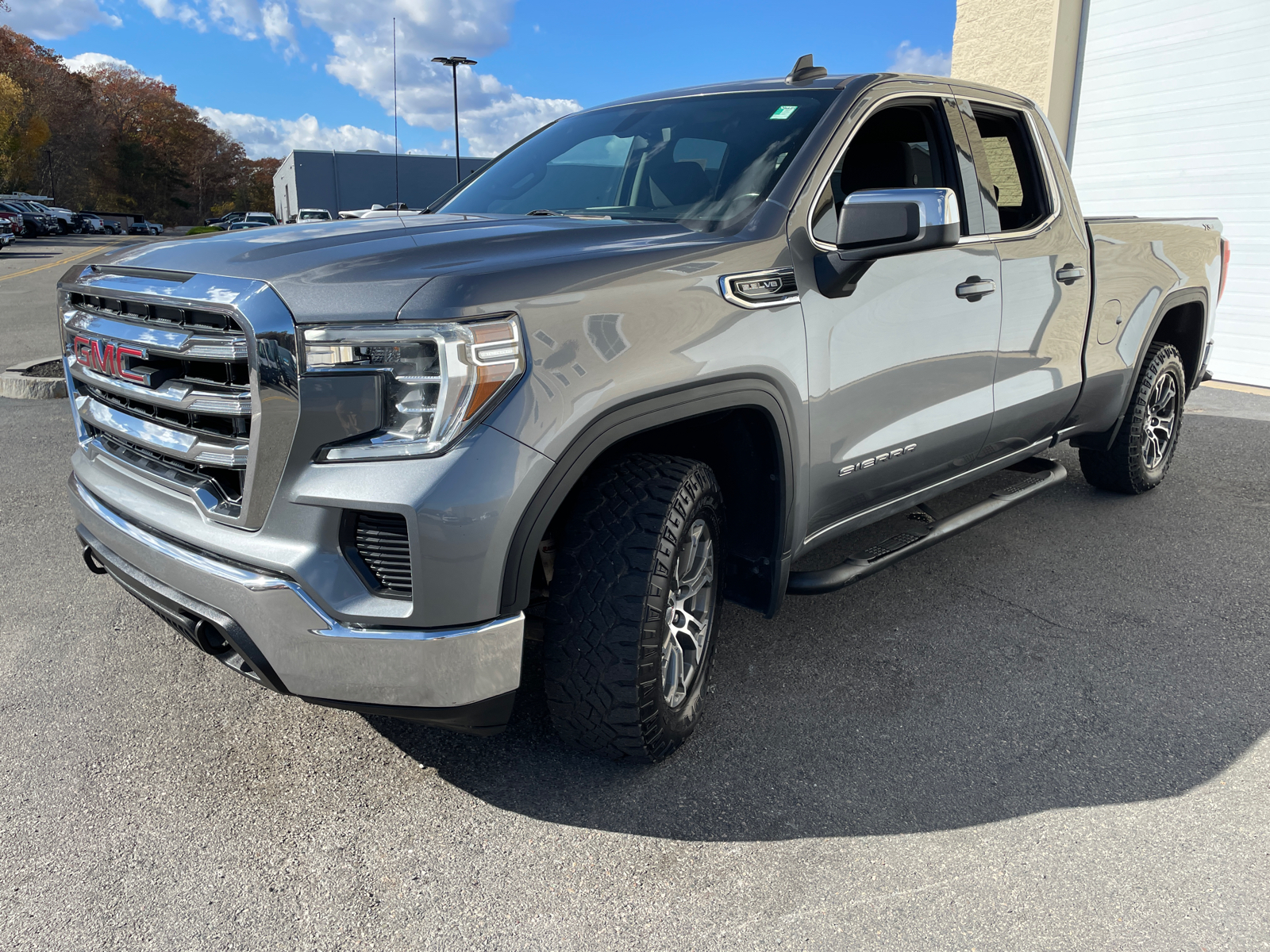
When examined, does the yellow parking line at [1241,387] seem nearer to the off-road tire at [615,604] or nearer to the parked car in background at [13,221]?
the off-road tire at [615,604]

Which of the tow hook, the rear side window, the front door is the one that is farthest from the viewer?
the rear side window

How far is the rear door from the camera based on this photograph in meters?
3.58

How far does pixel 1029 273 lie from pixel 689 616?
206 centimetres

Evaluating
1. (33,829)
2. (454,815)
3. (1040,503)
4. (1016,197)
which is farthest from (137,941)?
(1040,503)

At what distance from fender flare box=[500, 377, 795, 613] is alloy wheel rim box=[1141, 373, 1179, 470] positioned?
319 cm

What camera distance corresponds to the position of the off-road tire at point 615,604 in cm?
230

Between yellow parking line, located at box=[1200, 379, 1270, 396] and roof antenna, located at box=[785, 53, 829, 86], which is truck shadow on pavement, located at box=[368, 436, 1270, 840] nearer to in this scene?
roof antenna, located at box=[785, 53, 829, 86]

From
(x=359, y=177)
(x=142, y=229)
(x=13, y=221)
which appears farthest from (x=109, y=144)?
(x=13, y=221)

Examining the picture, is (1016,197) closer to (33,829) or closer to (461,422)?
(461,422)

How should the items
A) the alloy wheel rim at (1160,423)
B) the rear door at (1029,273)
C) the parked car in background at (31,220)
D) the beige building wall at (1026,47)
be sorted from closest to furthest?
the rear door at (1029,273) < the alloy wheel rim at (1160,423) < the beige building wall at (1026,47) < the parked car in background at (31,220)

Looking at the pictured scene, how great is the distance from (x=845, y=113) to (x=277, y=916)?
2.73 m

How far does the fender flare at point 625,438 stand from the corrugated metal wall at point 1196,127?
897 cm

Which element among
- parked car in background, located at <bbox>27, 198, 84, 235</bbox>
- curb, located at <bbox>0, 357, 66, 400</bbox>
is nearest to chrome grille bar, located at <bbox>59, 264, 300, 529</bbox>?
curb, located at <bbox>0, 357, 66, 400</bbox>

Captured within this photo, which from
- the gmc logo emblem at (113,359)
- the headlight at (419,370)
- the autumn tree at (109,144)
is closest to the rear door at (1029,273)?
the headlight at (419,370)
